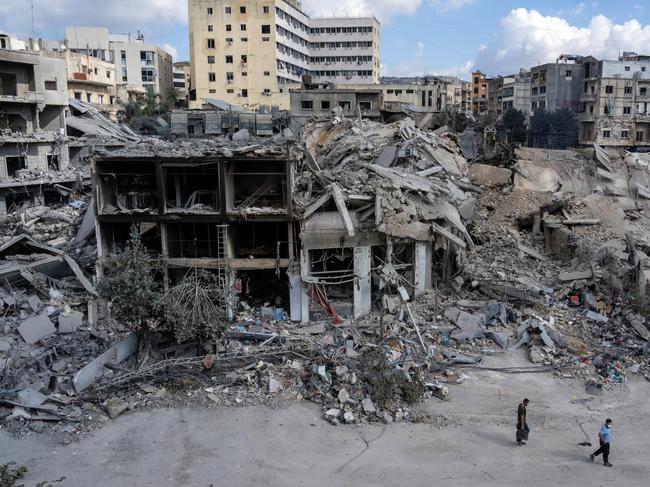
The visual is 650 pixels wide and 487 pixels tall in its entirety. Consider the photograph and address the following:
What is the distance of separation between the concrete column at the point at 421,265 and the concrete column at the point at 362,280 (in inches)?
68.3

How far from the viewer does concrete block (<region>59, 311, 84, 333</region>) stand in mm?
19608

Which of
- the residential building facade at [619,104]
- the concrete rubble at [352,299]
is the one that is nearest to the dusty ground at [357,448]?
the concrete rubble at [352,299]

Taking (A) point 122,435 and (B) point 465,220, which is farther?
(B) point 465,220

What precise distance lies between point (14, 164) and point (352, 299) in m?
25.6

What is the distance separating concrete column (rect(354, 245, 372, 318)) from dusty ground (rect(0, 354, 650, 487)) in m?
5.53

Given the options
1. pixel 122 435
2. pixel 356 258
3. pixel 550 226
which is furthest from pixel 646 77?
pixel 122 435

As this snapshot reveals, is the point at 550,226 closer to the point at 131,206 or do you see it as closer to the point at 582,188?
the point at 582,188

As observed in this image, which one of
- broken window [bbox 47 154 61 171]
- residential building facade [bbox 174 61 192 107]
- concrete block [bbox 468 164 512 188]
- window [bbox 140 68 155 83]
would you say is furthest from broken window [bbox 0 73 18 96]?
residential building facade [bbox 174 61 192 107]

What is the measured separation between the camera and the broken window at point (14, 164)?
3550 cm

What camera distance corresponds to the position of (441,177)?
83.4 feet

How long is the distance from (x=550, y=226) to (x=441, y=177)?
5530mm

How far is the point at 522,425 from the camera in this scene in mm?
13047

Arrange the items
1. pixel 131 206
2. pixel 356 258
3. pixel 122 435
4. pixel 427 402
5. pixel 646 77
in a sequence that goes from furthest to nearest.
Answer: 1. pixel 646 77
2. pixel 131 206
3. pixel 356 258
4. pixel 427 402
5. pixel 122 435

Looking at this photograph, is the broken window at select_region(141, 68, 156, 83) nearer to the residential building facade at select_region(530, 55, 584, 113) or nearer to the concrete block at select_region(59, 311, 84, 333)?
the residential building facade at select_region(530, 55, 584, 113)
